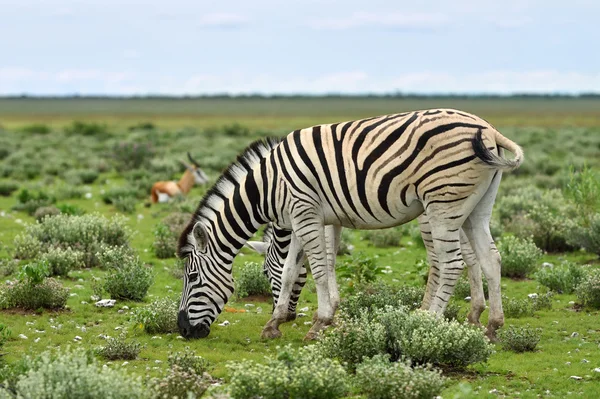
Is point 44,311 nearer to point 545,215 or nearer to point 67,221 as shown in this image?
point 67,221

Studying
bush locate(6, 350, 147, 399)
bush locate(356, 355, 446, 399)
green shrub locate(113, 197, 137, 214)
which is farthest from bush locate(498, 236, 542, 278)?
green shrub locate(113, 197, 137, 214)

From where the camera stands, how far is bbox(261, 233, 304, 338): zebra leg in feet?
34.8

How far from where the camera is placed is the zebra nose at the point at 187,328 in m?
10.4

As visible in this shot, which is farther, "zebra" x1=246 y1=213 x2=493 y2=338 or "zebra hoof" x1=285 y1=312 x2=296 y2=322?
"zebra hoof" x1=285 y1=312 x2=296 y2=322

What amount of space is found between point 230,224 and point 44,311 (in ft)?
10.8

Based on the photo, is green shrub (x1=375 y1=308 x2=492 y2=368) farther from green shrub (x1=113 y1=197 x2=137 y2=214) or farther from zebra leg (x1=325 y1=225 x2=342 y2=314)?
green shrub (x1=113 y1=197 x2=137 y2=214)

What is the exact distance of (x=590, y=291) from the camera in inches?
472

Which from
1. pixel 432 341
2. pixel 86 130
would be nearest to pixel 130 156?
pixel 432 341

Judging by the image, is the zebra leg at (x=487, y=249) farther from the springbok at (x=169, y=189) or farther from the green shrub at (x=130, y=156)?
the green shrub at (x=130, y=156)

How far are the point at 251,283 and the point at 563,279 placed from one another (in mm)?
5158

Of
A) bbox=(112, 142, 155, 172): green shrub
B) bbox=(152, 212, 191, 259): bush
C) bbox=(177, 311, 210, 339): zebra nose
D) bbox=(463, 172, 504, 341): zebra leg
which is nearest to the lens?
bbox=(463, 172, 504, 341): zebra leg

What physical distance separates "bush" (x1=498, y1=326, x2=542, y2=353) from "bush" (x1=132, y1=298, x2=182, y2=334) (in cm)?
430

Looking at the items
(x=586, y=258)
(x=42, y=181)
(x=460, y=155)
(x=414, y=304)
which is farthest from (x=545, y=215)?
(x=42, y=181)

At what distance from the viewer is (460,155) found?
9.40 meters
